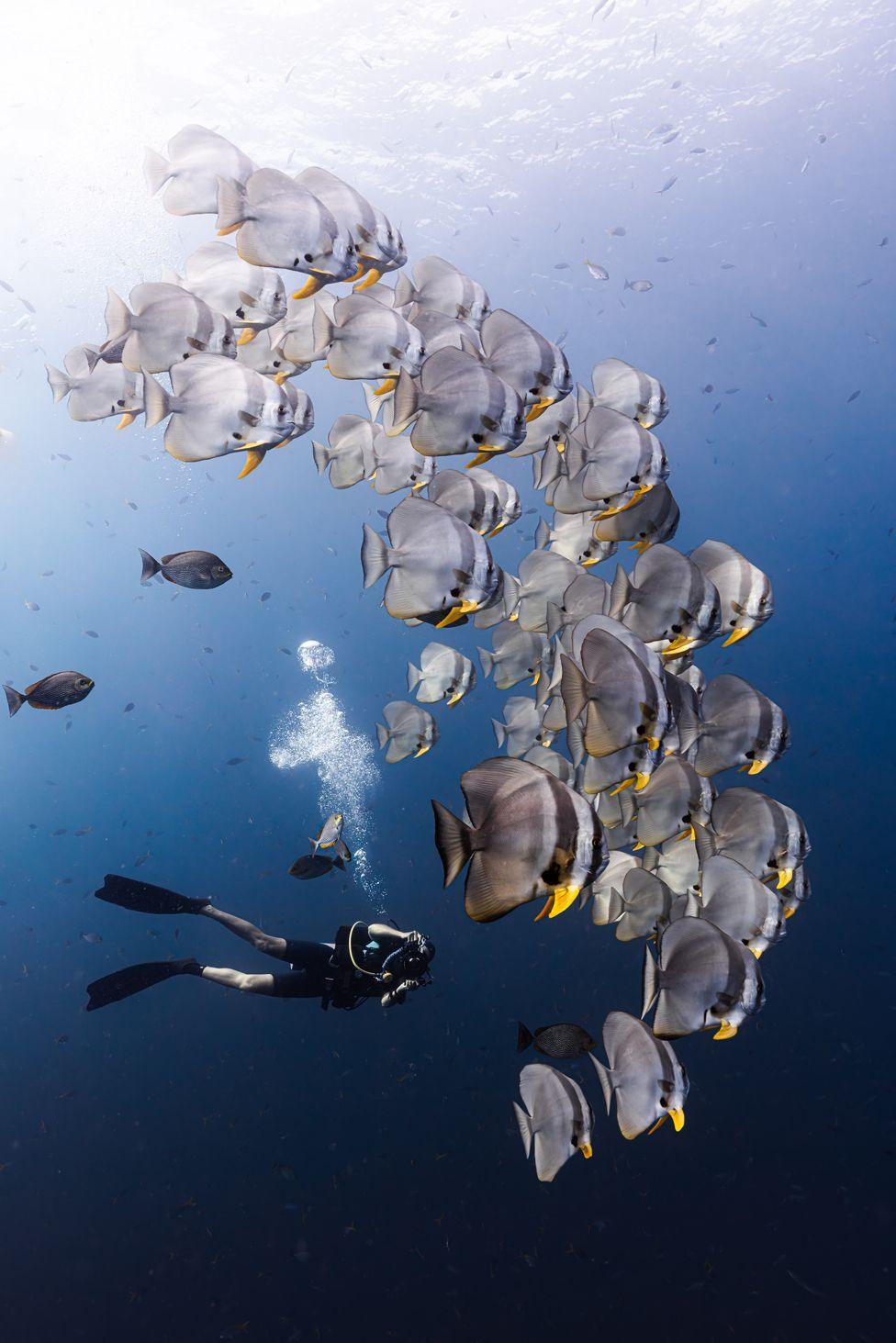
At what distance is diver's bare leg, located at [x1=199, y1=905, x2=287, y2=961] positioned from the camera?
385 inches

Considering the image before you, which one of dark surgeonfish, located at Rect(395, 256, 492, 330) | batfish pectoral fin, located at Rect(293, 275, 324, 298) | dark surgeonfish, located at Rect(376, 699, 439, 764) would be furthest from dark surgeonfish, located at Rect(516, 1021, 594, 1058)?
dark surgeonfish, located at Rect(395, 256, 492, 330)

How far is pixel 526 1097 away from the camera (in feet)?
12.0

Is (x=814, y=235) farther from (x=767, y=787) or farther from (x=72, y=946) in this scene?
(x=72, y=946)

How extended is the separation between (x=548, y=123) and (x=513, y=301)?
7.38 metres

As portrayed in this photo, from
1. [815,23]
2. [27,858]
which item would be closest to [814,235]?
[815,23]

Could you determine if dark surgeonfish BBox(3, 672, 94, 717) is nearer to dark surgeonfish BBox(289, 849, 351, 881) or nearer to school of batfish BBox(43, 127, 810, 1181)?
school of batfish BBox(43, 127, 810, 1181)

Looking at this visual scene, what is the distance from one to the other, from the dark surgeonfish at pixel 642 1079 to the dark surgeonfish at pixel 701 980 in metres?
0.18

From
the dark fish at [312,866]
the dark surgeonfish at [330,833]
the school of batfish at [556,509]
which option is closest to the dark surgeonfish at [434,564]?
the school of batfish at [556,509]

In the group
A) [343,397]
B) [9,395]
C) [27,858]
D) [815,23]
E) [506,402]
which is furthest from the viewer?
[27,858]

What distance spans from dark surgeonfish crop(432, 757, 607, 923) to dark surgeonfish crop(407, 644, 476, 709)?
9.06ft

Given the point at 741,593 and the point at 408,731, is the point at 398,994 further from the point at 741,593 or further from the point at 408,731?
the point at 741,593

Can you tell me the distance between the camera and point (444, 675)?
5.23 meters

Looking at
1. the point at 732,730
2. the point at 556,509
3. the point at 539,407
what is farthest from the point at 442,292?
the point at 732,730

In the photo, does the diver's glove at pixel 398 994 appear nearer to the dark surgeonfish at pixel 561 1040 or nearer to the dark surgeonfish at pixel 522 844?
the dark surgeonfish at pixel 561 1040
